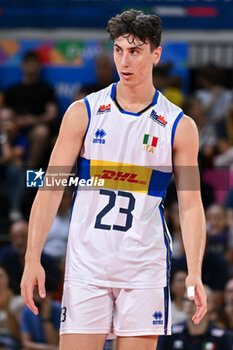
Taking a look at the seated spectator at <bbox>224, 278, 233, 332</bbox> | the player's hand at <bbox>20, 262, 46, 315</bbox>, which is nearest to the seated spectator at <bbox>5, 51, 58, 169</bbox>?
the seated spectator at <bbox>224, 278, 233, 332</bbox>

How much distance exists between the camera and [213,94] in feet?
33.5

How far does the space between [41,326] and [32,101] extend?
3.89m

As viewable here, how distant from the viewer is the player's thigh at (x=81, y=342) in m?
3.68

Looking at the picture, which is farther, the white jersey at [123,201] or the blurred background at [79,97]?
the blurred background at [79,97]

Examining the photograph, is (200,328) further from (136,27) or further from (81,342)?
(136,27)

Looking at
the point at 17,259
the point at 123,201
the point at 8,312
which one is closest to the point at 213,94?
the point at 17,259

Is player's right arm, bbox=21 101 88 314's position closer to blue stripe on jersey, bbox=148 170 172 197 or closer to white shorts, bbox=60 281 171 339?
white shorts, bbox=60 281 171 339

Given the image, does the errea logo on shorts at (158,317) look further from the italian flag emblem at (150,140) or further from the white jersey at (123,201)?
the italian flag emblem at (150,140)

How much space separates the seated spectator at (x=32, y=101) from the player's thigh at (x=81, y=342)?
6.23m

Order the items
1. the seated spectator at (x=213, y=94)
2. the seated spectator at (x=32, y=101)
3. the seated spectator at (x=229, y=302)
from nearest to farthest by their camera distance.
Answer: the seated spectator at (x=229, y=302) → the seated spectator at (x=32, y=101) → the seated spectator at (x=213, y=94)

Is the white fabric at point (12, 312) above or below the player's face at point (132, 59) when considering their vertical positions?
below

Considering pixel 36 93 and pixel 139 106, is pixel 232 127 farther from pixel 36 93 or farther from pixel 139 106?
pixel 139 106

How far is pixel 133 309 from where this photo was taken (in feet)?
12.3

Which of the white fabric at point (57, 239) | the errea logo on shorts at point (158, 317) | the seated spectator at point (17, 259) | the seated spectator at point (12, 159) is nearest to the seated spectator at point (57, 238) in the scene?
the white fabric at point (57, 239)
